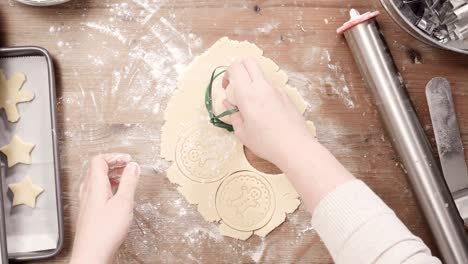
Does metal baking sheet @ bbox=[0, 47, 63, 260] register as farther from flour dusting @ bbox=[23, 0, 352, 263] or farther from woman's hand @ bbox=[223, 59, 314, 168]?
woman's hand @ bbox=[223, 59, 314, 168]

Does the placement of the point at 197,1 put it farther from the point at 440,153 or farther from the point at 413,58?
the point at 440,153

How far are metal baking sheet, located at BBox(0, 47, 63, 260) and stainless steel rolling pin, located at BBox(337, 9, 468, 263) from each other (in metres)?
0.55

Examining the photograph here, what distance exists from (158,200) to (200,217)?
81mm

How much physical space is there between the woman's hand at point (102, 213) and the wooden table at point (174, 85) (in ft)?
0.25

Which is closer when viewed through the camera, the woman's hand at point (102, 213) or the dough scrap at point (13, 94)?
the woman's hand at point (102, 213)

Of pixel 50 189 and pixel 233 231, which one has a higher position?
pixel 50 189

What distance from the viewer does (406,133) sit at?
2.78 feet

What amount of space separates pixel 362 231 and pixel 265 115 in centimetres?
23

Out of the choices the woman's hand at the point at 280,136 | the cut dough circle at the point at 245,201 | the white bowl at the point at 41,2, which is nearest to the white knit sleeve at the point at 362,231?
the woman's hand at the point at 280,136

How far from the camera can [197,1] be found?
0.88 metres

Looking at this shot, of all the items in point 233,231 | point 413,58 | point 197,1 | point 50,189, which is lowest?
Answer: point 233,231

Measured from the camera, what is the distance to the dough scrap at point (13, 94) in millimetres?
849

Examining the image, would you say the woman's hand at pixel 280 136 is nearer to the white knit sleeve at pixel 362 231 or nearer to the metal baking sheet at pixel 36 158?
the white knit sleeve at pixel 362 231

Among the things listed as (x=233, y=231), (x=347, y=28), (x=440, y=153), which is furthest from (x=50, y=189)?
(x=440, y=153)
